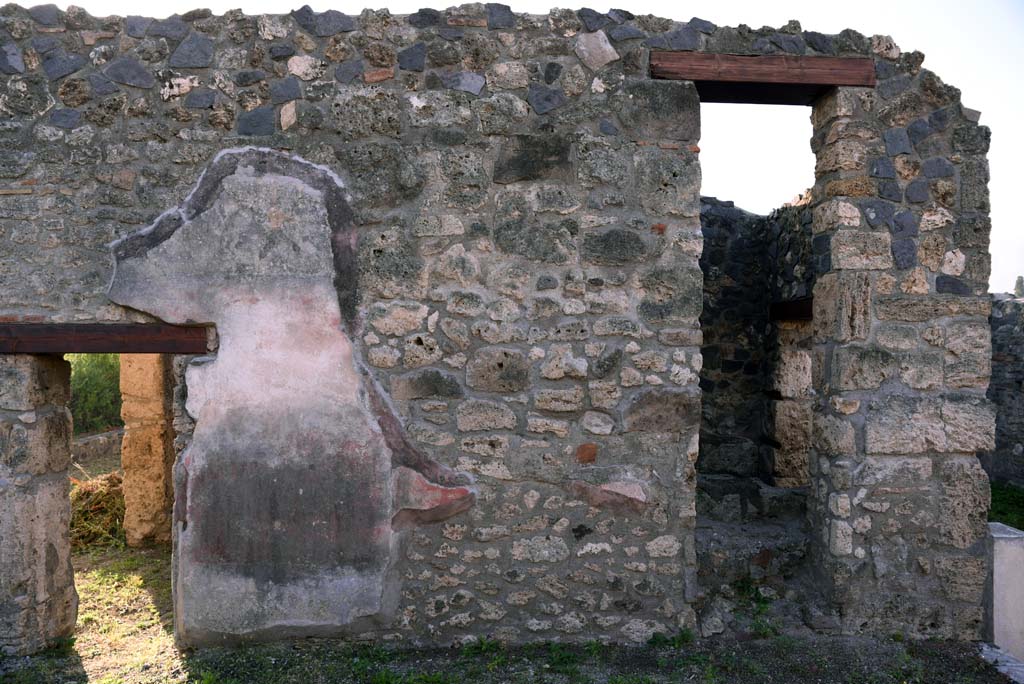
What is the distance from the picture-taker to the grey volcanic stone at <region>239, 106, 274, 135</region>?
365 cm

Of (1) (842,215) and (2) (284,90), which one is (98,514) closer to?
(2) (284,90)

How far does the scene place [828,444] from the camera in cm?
399

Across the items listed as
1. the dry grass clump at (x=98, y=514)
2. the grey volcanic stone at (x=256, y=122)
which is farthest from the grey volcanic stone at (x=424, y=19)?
the dry grass clump at (x=98, y=514)

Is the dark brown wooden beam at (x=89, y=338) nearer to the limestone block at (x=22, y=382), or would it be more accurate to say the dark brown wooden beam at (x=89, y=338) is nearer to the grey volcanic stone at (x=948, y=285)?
the limestone block at (x=22, y=382)

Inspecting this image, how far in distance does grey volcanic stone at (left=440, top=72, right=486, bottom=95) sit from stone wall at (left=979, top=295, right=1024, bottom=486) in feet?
24.3

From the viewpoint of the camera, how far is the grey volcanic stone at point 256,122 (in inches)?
144

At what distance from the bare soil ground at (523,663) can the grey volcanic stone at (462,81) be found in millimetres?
2792

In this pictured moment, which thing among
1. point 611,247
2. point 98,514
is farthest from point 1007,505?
point 98,514

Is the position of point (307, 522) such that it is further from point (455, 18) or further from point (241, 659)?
point (455, 18)

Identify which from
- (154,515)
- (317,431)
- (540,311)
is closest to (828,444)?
(540,311)

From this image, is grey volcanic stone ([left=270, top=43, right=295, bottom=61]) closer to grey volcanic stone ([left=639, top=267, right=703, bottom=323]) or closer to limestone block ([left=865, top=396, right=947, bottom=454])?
grey volcanic stone ([left=639, top=267, right=703, bottom=323])

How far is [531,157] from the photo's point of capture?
3707mm

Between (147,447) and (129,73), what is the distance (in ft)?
11.3

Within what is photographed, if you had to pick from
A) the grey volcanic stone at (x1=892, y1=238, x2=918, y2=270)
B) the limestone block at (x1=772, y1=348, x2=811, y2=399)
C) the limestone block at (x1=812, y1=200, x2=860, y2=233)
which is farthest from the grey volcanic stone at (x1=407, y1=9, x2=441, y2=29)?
the limestone block at (x1=772, y1=348, x2=811, y2=399)
